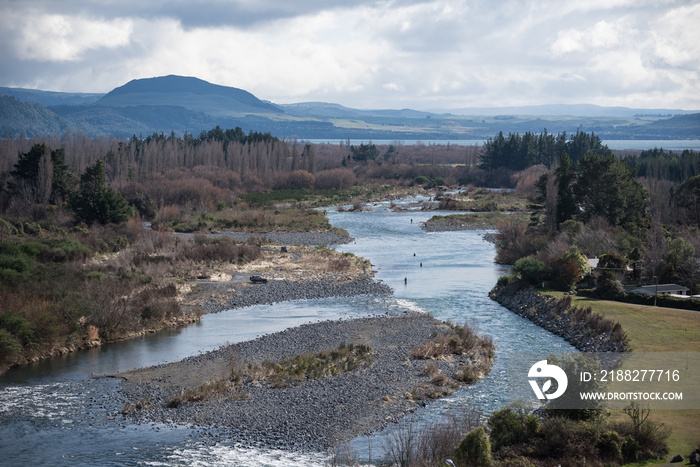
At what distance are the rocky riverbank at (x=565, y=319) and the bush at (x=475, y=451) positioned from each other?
15375 mm

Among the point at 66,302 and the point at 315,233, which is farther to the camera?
the point at 315,233

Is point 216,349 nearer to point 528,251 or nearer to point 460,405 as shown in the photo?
point 460,405

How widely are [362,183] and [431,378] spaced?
10578 centimetres

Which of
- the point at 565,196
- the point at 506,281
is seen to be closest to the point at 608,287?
the point at 506,281

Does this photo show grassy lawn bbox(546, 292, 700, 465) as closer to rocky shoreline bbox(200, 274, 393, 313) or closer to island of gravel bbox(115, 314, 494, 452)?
island of gravel bbox(115, 314, 494, 452)

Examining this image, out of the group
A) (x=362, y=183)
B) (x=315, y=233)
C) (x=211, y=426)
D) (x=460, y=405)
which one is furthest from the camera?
(x=362, y=183)

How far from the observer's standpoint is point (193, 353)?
2989 cm

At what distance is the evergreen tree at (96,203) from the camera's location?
59.6 meters

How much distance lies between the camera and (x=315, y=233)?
70.3 meters

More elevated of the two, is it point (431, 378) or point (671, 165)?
point (671, 165)

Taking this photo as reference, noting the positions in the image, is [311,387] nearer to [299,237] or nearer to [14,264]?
[14,264]

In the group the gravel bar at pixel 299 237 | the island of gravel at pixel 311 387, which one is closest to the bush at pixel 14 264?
the island of gravel at pixel 311 387

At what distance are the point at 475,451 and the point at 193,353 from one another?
56.3ft

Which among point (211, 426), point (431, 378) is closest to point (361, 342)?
point (431, 378)
